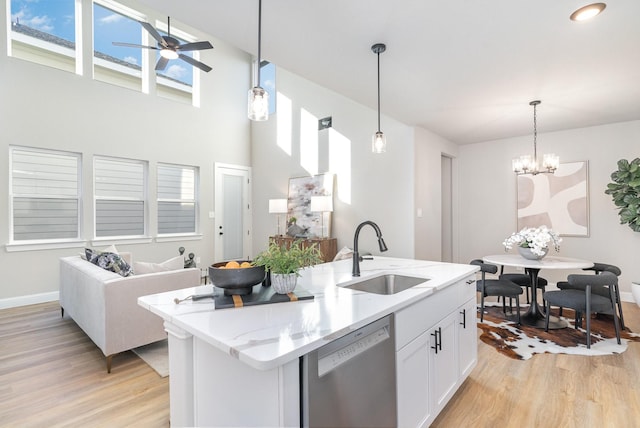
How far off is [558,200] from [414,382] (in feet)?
14.8

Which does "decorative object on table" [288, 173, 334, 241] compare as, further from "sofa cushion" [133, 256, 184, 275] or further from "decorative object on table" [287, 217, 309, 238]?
"sofa cushion" [133, 256, 184, 275]

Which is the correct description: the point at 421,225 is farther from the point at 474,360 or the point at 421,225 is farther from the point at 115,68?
the point at 115,68

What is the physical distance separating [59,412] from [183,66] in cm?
573

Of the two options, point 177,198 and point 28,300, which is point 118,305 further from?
point 177,198

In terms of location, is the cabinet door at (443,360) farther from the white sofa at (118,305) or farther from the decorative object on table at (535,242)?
the white sofa at (118,305)

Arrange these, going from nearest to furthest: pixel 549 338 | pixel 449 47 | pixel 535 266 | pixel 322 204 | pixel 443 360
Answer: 1. pixel 443 360
2. pixel 449 47
3. pixel 549 338
4. pixel 535 266
5. pixel 322 204

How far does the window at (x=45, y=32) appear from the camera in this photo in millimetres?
4398

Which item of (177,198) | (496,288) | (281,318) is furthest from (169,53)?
(496,288)

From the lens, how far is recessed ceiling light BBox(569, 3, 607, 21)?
189 centimetres

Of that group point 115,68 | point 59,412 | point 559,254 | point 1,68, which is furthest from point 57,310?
point 559,254

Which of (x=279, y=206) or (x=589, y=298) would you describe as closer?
(x=589, y=298)

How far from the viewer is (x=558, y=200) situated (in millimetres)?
4750

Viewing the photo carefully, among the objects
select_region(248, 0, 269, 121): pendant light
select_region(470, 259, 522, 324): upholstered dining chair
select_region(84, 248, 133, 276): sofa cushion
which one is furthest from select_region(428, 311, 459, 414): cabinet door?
select_region(84, 248, 133, 276): sofa cushion

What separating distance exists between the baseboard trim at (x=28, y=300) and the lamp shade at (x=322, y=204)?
3.93 metres
